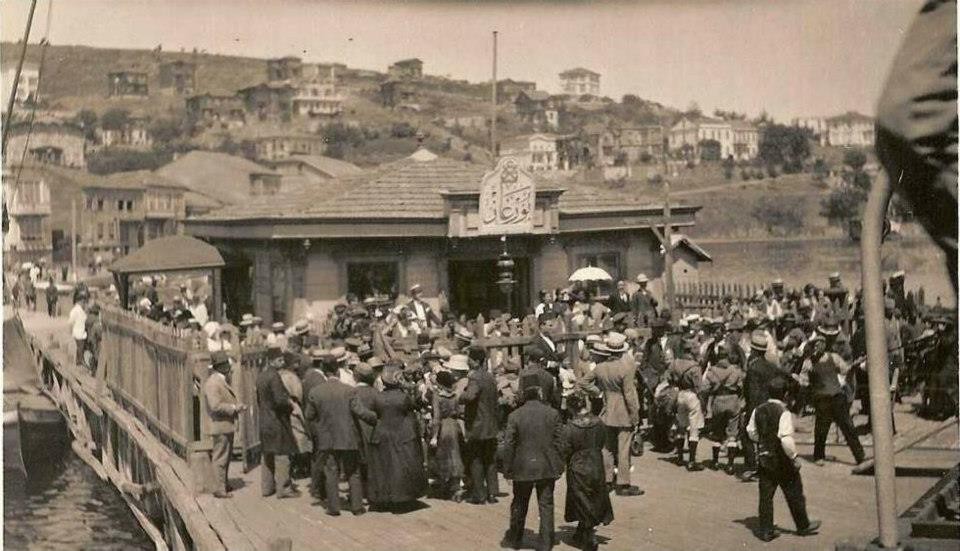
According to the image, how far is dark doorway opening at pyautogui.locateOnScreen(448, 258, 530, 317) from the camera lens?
64.2 feet

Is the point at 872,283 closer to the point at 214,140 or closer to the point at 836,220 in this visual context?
the point at 836,220

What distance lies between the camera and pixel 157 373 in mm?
12641

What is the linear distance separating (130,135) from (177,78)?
132ft

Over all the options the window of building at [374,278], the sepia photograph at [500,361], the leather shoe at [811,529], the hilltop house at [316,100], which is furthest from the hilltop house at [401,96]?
the leather shoe at [811,529]

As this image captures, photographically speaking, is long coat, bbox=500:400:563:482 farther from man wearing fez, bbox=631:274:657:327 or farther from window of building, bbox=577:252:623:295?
window of building, bbox=577:252:623:295

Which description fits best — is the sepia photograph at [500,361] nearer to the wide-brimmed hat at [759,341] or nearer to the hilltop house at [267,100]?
the wide-brimmed hat at [759,341]

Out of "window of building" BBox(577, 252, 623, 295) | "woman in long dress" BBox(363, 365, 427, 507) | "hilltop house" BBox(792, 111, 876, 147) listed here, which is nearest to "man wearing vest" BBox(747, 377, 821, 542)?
"woman in long dress" BBox(363, 365, 427, 507)

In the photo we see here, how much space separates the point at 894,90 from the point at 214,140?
132 meters

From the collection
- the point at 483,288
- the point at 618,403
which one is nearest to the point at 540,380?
the point at 618,403

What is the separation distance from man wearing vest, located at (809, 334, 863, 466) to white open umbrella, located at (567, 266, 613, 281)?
25.2ft

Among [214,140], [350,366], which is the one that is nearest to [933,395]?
[350,366]

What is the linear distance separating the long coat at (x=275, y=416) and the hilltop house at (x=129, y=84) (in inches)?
5971

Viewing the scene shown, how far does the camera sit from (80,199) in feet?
260

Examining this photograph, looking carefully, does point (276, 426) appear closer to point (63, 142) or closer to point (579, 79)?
point (579, 79)
